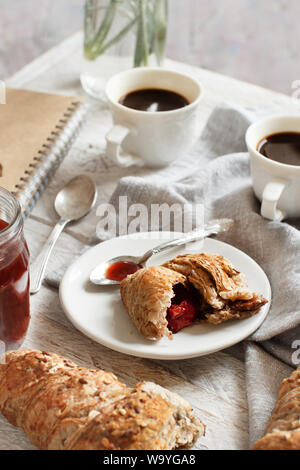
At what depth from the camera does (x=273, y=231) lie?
1.61 metres

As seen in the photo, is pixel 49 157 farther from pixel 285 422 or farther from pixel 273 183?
pixel 285 422

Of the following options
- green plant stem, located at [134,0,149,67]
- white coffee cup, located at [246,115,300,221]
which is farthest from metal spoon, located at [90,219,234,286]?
green plant stem, located at [134,0,149,67]

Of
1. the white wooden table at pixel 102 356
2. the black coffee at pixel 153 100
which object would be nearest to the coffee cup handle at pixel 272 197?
the white wooden table at pixel 102 356

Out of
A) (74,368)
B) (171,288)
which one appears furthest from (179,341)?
(74,368)

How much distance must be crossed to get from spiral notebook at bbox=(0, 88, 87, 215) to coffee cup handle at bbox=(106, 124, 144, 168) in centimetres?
17

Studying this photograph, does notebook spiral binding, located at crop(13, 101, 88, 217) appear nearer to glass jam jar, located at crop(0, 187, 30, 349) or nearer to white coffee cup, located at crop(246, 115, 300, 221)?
glass jam jar, located at crop(0, 187, 30, 349)

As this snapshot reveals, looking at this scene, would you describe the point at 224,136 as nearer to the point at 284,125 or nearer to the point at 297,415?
the point at 284,125

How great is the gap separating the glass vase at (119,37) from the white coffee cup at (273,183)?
674mm

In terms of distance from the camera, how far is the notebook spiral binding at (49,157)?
1.75 m

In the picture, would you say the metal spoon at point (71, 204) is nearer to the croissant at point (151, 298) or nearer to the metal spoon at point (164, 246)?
the metal spoon at point (164, 246)

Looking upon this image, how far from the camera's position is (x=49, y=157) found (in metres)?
1.86

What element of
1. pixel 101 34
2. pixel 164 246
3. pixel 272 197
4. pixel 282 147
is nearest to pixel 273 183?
pixel 272 197

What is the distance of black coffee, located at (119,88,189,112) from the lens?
1.97 m

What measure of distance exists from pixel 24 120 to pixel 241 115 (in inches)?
29.8
